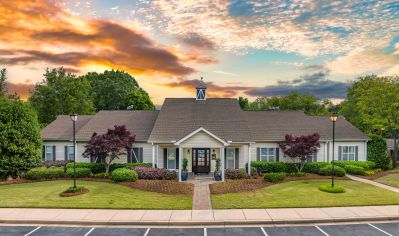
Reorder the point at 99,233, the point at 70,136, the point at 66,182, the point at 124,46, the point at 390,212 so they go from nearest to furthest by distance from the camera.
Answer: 1. the point at 99,233
2. the point at 390,212
3. the point at 66,182
4. the point at 124,46
5. the point at 70,136

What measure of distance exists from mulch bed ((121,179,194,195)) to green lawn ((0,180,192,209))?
73 centimetres

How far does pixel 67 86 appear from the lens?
175ft

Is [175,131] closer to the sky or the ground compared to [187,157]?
closer to the sky

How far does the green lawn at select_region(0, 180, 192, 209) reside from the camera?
17859 mm

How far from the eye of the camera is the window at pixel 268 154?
30.5m

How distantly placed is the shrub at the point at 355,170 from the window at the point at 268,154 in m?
7.06

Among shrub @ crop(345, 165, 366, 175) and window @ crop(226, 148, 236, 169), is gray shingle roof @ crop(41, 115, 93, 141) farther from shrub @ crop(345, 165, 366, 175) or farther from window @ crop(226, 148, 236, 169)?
shrub @ crop(345, 165, 366, 175)

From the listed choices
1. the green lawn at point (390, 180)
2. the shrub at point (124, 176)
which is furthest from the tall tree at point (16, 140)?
the green lawn at point (390, 180)

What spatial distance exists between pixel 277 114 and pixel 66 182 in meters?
24.0

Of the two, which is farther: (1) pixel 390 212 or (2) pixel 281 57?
(2) pixel 281 57

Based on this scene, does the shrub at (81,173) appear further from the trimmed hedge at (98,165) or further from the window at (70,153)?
the window at (70,153)

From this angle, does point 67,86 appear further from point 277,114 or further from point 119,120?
point 277,114

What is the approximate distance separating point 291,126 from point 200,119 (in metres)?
10.5

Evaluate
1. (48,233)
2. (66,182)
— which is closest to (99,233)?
(48,233)
